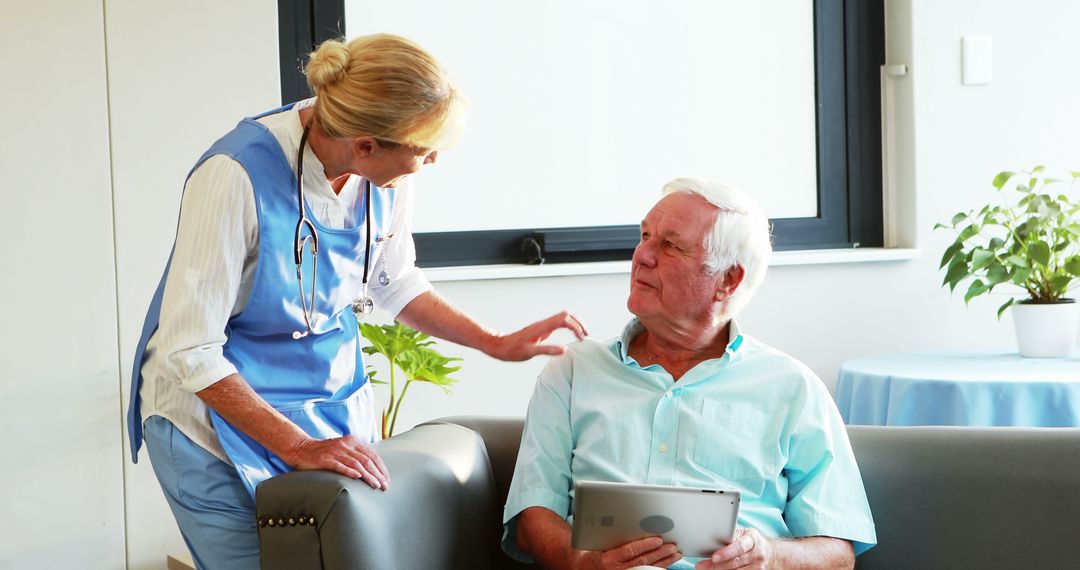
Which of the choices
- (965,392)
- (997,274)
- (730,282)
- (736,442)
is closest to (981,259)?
(997,274)

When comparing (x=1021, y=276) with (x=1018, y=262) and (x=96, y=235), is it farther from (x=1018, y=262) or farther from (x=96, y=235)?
(x=96, y=235)

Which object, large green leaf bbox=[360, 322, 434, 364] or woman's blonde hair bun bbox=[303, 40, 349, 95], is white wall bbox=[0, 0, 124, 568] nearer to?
large green leaf bbox=[360, 322, 434, 364]

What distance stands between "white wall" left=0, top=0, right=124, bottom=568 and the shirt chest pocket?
164 cm

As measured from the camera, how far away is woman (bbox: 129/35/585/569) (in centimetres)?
161

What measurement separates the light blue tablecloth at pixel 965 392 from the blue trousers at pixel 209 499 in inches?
63.2

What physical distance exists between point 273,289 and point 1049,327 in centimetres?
207

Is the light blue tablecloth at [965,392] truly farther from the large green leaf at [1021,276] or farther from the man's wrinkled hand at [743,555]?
the man's wrinkled hand at [743,555]

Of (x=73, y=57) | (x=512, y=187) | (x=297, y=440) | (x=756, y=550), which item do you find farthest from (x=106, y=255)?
(x=756, y=550)

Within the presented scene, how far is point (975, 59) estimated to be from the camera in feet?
11.9

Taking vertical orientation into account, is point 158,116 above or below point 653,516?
above

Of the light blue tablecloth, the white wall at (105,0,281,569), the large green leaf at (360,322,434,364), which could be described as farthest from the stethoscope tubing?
the light blue tablecloth

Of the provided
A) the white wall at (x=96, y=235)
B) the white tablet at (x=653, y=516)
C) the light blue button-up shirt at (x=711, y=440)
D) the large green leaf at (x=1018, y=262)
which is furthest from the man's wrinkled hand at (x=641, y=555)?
the large green leaf at (x=1018, y=262)

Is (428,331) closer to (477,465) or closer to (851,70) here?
(477,465)

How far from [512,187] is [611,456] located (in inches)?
62.3
